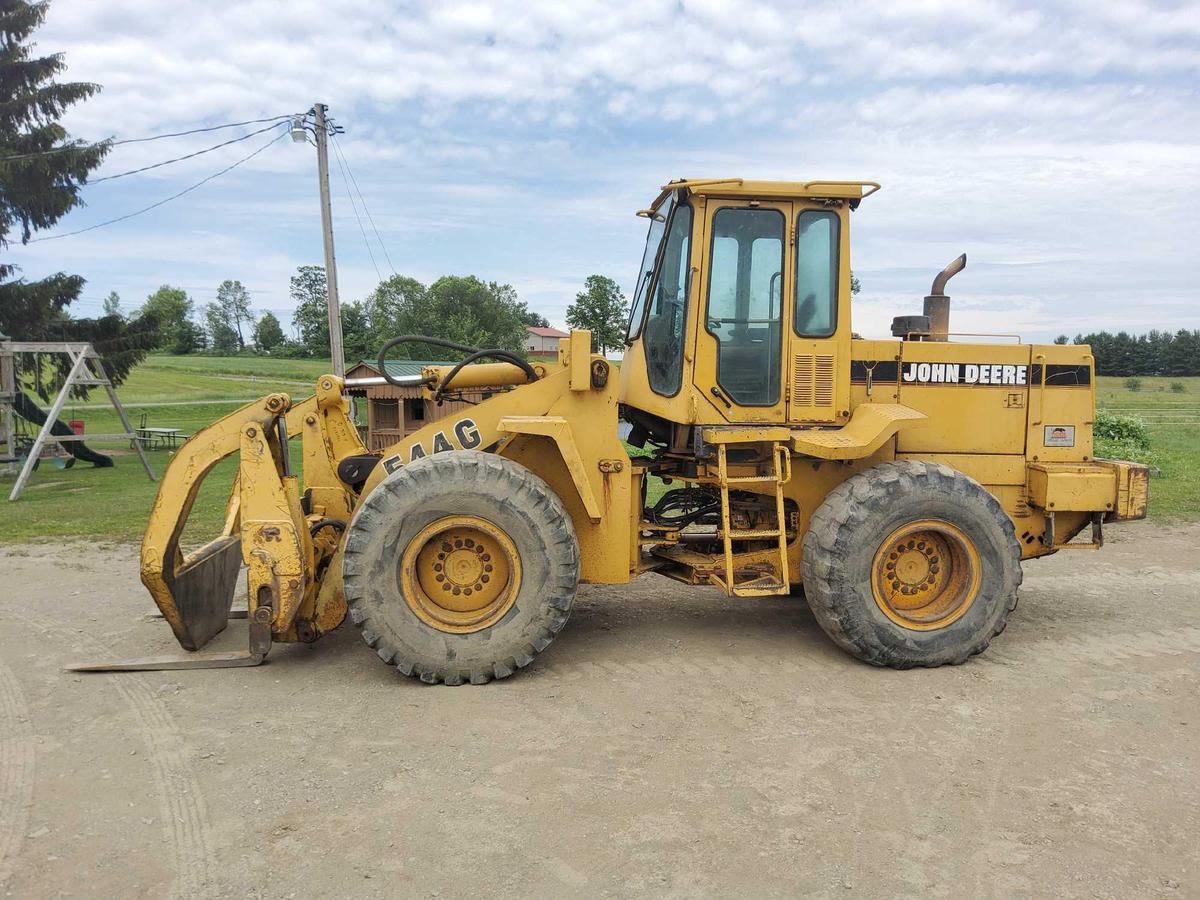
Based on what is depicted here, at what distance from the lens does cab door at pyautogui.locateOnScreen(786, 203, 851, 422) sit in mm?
6043

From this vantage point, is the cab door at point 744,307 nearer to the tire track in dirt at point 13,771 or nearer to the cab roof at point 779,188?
the cab roof at point 779,188

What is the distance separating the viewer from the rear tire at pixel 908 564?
5.64 m

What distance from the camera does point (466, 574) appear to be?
18.4 ft

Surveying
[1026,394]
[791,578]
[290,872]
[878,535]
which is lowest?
[290,872]

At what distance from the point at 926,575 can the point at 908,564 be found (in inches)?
6.1

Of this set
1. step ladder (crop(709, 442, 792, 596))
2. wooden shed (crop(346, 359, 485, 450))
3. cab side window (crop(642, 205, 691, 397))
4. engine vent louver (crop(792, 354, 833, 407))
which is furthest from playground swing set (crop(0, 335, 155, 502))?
engine vent louver (crop(792, 354, 833, 407))

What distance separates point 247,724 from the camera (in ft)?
15.8

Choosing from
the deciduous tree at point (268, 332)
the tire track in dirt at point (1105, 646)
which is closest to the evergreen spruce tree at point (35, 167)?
the tire track in dirt at point (1105, 646)

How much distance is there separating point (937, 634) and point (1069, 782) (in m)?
1.57

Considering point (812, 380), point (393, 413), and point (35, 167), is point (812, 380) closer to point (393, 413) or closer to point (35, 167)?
point (393, 413)

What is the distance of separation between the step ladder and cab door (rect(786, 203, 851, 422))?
366 mm

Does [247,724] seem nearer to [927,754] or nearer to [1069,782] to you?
[927,754]

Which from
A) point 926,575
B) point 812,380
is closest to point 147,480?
point 812,380

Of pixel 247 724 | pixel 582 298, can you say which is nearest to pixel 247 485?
pixel 247 724
